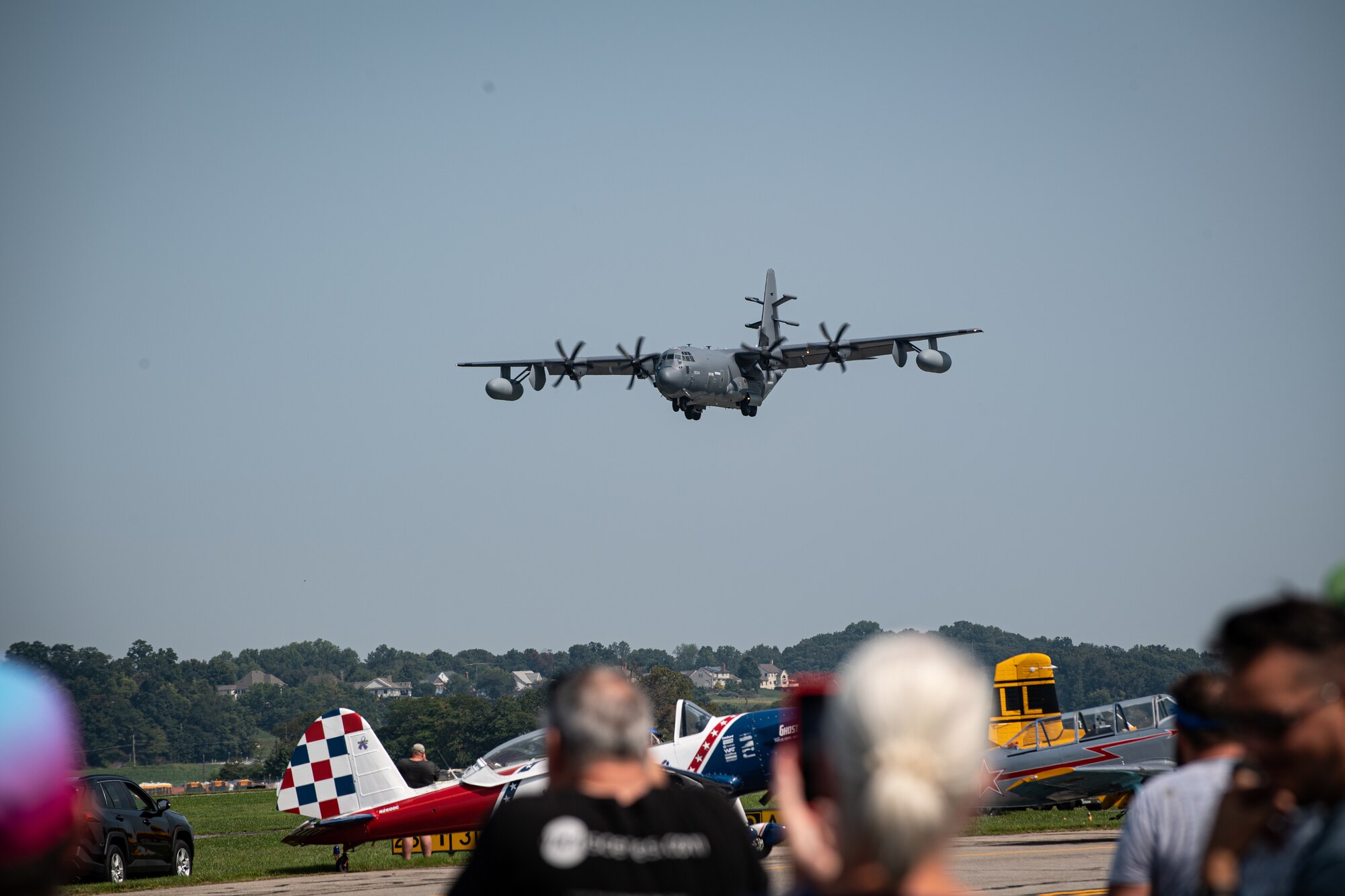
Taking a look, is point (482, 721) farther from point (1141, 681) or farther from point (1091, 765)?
point (1141, 681)

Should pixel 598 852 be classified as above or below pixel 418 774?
above

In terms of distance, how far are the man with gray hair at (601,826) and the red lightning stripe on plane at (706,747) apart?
1511 centimetres

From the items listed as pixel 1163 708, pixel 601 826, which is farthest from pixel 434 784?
pixel 601 826

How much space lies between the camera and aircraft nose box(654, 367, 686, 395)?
47.5m

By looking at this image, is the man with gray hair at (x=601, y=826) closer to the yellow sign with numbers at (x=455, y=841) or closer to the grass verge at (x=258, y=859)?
the yellow sign with numbers at (x=455, y=841)

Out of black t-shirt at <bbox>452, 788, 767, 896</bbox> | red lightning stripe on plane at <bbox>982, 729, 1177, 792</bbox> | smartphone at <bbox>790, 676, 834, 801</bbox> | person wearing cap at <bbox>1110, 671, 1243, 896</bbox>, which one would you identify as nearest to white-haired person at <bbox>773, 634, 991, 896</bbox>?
smartphone at <bbox>790, 676, 834, 801</bbox>

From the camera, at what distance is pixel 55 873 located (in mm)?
2588

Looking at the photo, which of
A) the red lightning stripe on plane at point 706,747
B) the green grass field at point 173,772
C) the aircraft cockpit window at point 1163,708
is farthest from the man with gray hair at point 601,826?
the green grass field at point 173,772

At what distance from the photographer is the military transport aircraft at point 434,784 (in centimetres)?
1784

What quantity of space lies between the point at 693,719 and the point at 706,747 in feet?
1.54

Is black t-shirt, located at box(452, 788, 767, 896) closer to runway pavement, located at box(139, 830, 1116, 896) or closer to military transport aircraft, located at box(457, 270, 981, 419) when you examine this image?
runway pavement, located at box(139, 830, 1116, 896)

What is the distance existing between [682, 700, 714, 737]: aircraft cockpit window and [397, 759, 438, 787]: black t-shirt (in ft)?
13.0

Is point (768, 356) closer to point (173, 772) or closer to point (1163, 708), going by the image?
point (1163, 708)

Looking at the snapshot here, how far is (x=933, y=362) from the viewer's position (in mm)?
49656
